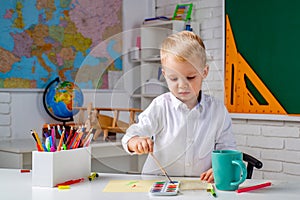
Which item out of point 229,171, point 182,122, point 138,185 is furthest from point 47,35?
point 229,171

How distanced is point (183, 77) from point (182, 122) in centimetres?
26

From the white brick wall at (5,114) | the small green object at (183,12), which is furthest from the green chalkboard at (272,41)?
the white brick wall at (5,114)

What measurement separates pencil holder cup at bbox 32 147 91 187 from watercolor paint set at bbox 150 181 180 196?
25cm

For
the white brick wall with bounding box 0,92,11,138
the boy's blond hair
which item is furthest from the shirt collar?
the white brick wall with bounding box 0,92,11,138

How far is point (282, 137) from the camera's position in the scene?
3.04m

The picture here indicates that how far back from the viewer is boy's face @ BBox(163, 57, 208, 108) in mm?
1337

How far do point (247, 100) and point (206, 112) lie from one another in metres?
1.63

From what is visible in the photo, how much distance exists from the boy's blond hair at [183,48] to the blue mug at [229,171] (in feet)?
0.94

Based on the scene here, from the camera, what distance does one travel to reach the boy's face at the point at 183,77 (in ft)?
4.39

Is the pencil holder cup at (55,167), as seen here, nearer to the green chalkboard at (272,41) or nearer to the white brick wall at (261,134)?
the white brick wall at (261,134)

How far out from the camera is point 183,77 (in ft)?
4.42

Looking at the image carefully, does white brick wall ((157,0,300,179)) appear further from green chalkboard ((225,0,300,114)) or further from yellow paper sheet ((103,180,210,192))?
yellow paper sheet ((103,180,210,192))

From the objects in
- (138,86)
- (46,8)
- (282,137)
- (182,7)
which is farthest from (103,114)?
(182,7)

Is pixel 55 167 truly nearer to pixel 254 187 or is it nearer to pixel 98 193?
pixel 98 193
